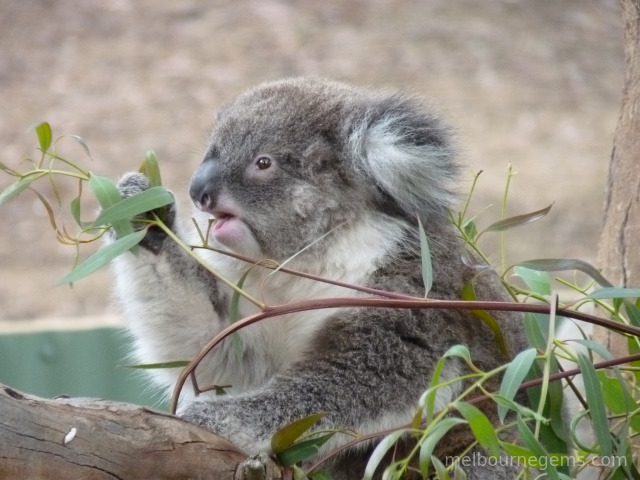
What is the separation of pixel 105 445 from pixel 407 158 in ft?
4.49

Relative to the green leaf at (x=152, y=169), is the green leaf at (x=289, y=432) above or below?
below

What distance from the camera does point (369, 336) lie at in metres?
2.74

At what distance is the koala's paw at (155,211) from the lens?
285 cm

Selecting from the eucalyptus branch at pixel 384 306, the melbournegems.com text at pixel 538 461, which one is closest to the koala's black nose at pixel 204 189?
the eucalyptus branch at pixel 384 306

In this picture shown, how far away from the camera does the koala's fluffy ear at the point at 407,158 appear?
2.99 metres

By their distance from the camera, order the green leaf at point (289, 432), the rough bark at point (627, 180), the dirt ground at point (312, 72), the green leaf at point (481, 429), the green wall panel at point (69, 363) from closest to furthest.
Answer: the green leaf at point (481, 429)
the green leaf at point (289, 432)
the rough bark at point (627, 180)
the green wall panel at point (69, 363)
the dirt ground at point (312, 72)

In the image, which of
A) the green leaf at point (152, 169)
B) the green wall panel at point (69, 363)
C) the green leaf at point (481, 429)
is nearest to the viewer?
the green leaf at point (481, 429)

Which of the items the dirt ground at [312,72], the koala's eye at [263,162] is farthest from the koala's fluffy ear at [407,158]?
the dirt ground at [312,72]

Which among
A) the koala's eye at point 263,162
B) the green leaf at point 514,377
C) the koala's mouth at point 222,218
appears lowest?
the green leaf at point 514,377

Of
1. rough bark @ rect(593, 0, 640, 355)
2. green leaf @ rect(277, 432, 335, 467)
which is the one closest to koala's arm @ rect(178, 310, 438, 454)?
green leaf @ rect(277, 432, 335, 467)

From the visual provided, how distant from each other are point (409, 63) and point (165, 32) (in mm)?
2886

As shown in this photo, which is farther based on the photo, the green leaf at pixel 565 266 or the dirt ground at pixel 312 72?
the dirt ground at pixel 312 72

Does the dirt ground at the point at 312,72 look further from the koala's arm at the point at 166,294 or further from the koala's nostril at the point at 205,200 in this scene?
the koala's nostril at the point at 205,200

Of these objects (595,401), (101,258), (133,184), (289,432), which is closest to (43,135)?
(101,258)
